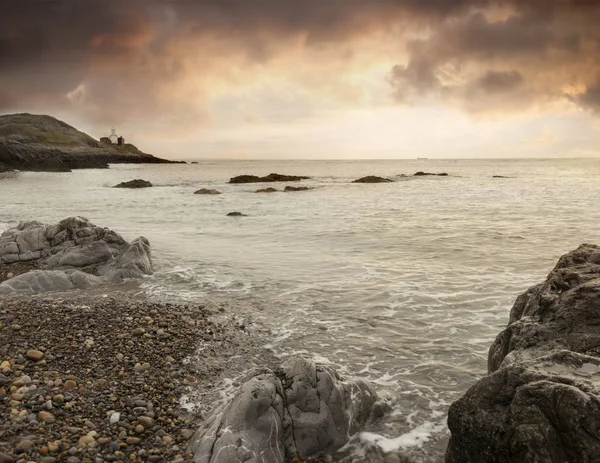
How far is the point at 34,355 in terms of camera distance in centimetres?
744

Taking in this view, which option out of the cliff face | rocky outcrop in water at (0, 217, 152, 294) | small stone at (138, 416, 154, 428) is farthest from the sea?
the cliff face

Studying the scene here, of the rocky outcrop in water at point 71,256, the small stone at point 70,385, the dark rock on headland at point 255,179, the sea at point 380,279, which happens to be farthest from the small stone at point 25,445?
the dark rock on headland at point 255,179

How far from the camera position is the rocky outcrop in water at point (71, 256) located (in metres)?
12.6

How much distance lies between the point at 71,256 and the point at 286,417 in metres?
11.8

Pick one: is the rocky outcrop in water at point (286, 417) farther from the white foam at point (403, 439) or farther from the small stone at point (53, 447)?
the small stone at point (53, 447)

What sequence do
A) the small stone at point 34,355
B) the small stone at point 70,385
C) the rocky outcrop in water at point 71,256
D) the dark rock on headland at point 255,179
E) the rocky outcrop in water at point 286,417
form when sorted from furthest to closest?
1. the dark rock on headland at point 255,179
2. the rocky outcrop in water at point 71,256
3. the small stone at point 34,355
4. the small stone at point 70,385
5. the rocky outcrop in water at point 286,417

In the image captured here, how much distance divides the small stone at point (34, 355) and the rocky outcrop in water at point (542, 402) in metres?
6.67

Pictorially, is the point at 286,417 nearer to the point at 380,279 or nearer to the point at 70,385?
the point at 70,385

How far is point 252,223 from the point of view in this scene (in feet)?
87.8

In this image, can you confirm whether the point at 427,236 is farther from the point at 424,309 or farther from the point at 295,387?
the point at 295,387

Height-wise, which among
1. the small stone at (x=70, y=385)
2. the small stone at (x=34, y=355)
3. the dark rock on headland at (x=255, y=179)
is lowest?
the small stone at (x=70, y=385)

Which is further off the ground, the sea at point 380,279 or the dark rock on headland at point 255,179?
the dark rock on headland at point 255,179

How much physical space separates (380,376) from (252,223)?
64.9ft

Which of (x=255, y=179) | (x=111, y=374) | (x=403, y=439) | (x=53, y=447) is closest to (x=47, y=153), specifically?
(x=255, y=179)
